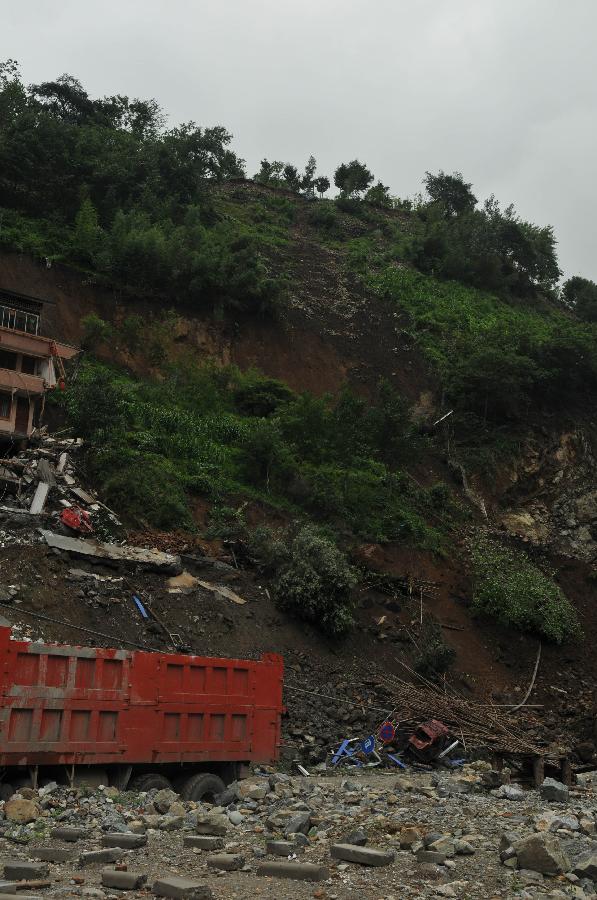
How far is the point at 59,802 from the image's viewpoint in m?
8.95

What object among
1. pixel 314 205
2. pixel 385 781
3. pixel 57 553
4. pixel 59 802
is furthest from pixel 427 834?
pixel 314 205

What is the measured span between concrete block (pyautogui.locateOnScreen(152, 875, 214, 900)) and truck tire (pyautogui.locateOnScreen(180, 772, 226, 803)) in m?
4.82

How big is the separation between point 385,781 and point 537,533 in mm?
17405

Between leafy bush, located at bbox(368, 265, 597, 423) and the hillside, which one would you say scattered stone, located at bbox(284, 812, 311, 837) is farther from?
leafy bush, located at bbox(368, 265, 597, 423)

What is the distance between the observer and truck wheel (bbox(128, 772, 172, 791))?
1023 cm

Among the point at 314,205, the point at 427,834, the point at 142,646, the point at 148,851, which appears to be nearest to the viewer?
the point at 148,851

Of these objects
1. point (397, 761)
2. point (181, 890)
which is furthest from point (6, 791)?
point (397, 761)

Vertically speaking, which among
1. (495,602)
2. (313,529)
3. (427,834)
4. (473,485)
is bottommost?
(427,834)

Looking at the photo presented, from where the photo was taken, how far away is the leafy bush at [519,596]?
2350 centimetres

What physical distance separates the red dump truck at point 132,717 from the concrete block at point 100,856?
2251 mm

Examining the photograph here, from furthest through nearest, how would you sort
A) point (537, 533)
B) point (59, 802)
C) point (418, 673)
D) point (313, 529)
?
1. point (537, 533)
2. point (313, 529)
3. point (418, 673)
4. point (59, 802)

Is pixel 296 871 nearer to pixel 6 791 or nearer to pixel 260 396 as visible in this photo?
pixel 6 791

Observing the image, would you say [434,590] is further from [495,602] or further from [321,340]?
[321,340]

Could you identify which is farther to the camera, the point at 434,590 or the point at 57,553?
the point at 434,590
